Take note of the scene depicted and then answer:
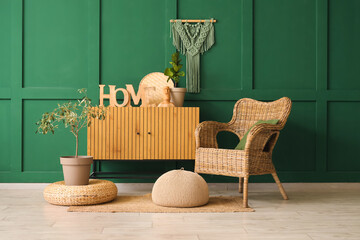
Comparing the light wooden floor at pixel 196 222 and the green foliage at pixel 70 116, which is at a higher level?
the green foliage at pixel 70 116

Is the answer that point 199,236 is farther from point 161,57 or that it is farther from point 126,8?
point 126,8

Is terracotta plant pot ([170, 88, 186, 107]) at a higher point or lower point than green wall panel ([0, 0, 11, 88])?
lower

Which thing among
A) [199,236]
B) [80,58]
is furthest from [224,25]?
[199,236]

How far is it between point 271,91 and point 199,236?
2.02 m

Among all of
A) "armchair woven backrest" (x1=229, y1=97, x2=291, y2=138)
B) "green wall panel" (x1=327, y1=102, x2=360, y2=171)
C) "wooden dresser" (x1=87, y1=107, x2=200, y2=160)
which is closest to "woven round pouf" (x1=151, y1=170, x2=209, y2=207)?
"wooden dresser" (x1=87, y1=107, x2=200, y2=160)

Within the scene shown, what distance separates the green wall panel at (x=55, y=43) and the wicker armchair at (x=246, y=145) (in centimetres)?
135

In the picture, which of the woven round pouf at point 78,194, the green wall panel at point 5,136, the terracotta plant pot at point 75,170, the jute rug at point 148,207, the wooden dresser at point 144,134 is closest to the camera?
the jute rug at point 148,207

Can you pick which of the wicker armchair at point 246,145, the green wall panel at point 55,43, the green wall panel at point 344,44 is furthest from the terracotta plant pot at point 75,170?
the green wall panel at point 344,44

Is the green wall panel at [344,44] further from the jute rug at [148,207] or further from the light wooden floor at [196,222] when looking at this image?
the jute rug at [148,207]

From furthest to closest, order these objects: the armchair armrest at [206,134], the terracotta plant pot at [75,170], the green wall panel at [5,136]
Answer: the green wall panel at [5,136]
the armchair armrest at [206,134]
the terracotta plant pot at [75,170]

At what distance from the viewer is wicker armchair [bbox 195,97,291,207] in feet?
9.20

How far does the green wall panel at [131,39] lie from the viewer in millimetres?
3627

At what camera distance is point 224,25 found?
12.0ft

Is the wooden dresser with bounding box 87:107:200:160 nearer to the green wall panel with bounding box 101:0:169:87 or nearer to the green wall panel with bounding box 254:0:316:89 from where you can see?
the green wall panel with bounding box 101:0:169:87
